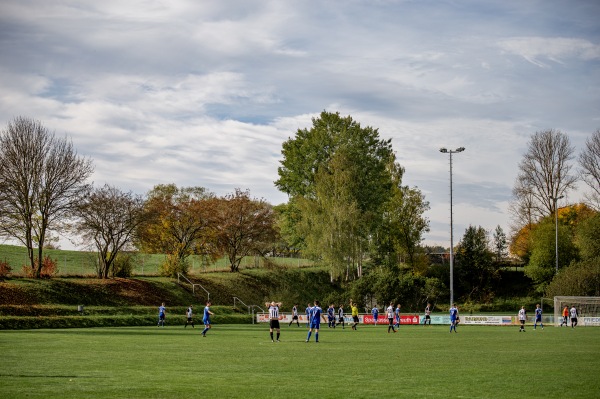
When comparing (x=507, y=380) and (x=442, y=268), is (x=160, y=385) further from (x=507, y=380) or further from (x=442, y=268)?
(x=442, y=268)

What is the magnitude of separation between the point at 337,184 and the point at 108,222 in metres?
25.3

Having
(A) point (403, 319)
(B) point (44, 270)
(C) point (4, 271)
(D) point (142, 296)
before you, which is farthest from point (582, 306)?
(C) point (4, 271)

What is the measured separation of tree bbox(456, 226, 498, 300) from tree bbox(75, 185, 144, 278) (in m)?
41.9

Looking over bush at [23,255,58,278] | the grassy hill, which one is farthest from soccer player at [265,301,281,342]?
bush at [23,255,58,278]

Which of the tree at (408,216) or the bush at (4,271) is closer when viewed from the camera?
the bush at (4,271)

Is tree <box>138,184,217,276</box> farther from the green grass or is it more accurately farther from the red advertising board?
the red advertising board

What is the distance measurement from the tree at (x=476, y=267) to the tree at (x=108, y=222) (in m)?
41.9

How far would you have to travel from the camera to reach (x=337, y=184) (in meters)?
76.5

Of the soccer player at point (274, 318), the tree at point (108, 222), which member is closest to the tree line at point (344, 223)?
the tree at point (108, 222)

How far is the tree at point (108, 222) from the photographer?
6562 centimetres

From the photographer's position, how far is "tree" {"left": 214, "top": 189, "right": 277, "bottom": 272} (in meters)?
81.1

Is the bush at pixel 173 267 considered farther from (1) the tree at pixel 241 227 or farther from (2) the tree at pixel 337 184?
(2) the tree at pixel 337 184

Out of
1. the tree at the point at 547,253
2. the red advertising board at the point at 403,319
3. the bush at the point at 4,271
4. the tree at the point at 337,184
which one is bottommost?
the red advertising board at the point at 403,319

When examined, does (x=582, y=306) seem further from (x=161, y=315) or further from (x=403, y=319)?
(x=161, y=315)
